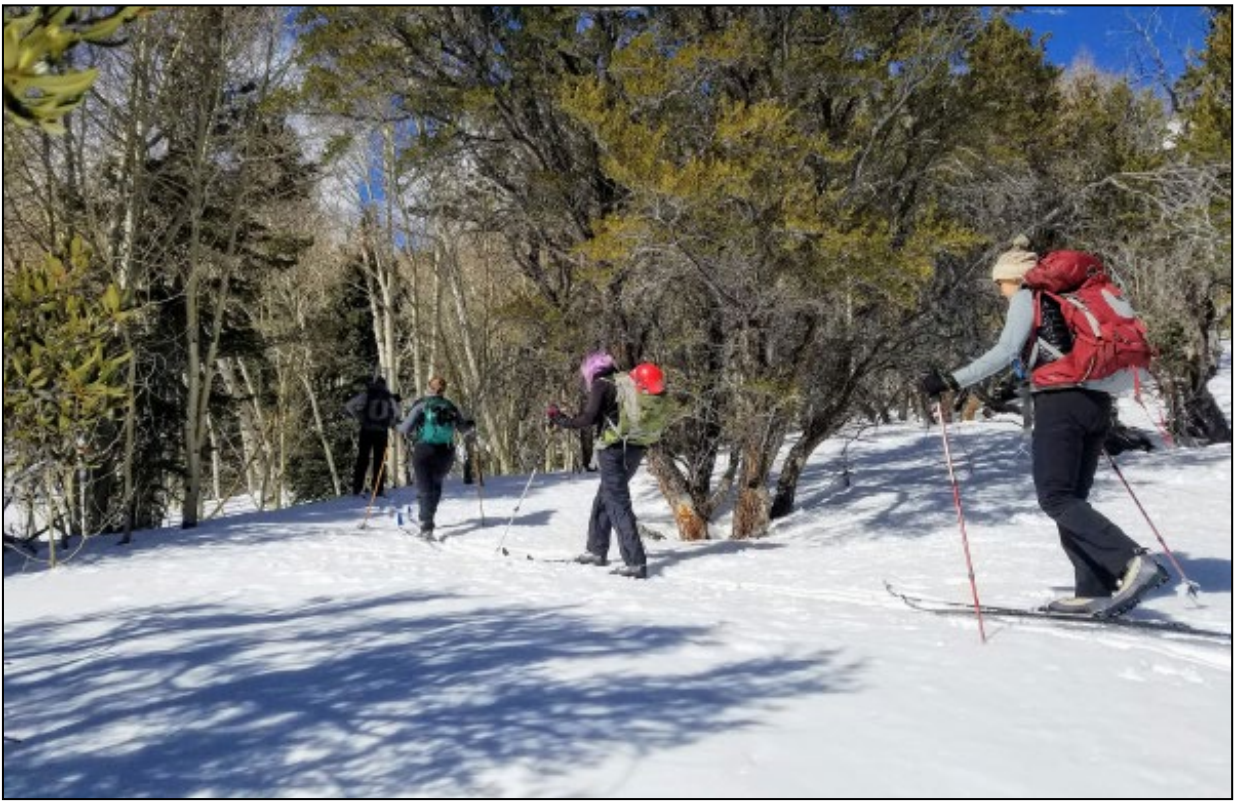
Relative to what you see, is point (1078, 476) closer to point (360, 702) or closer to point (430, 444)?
point (360, 702)

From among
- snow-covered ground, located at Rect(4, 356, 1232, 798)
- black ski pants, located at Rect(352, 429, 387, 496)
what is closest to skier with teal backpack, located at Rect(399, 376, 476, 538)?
snow-covered ground, located at Rect(4, 356, 1232, 798)

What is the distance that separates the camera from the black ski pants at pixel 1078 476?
5086mm

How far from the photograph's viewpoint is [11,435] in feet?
16.2

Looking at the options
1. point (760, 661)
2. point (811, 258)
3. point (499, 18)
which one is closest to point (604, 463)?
point (811, 258)

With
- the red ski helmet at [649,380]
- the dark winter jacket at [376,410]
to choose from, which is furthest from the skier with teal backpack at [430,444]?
the dark winter jacket at [376,410]

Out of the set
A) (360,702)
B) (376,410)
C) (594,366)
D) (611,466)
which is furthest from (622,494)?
(376,410)

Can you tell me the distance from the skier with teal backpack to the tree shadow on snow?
4.42 meters

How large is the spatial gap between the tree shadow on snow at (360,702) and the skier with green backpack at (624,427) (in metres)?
1.89

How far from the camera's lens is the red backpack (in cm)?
499

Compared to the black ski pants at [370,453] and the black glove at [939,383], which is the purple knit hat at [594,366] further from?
the black ski pants at [370,453]

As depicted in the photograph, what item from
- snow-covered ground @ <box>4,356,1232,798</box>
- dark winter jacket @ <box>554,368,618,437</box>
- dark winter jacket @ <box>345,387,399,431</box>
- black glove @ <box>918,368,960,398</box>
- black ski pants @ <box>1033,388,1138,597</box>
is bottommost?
snow-covered ground @ <box>4,356,1232,798</box>

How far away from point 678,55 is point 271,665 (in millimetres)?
5655

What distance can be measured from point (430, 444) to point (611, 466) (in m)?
3.33

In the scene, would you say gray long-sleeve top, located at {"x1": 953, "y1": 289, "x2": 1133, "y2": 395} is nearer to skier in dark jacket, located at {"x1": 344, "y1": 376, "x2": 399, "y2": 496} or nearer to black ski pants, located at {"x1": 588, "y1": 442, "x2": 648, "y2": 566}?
black ski pants, located at {"x1": 588, "y1": 442, "x2": 648, "y2": 566}
